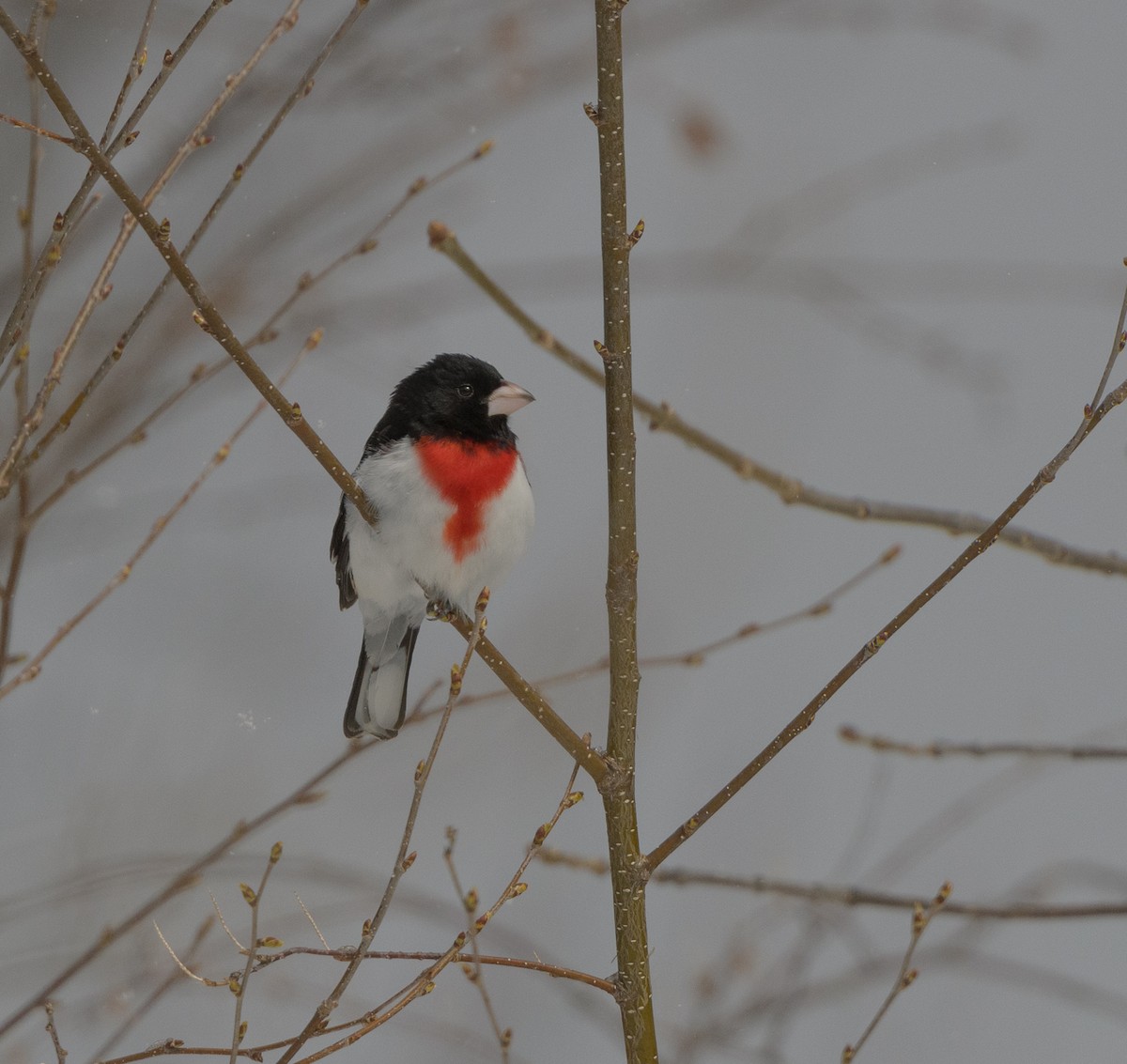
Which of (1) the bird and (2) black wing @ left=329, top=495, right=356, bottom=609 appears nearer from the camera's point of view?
(1) the bird

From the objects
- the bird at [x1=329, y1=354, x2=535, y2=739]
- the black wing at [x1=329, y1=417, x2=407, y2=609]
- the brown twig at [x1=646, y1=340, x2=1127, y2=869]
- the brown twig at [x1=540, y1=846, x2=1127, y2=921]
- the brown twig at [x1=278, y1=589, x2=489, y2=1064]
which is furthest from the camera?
the black wing at [x1=329, y1=417, x2=407, y2=609]

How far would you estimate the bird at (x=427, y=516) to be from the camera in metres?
3.22

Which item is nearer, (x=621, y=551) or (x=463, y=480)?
(x=621, y=551)

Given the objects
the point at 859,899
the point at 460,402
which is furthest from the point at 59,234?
the point at 859,899

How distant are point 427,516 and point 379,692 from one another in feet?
2.31

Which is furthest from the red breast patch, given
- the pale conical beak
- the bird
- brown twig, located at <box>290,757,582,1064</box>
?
brown twig, located at <box>290,757,582,1064</box>

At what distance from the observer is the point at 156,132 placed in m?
4.29

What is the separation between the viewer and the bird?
3.22 metres

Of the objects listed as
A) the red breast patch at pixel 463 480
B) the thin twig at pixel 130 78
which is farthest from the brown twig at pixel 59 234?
the red breast patch at pixel 463 480

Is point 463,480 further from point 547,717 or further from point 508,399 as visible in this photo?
point 547,717

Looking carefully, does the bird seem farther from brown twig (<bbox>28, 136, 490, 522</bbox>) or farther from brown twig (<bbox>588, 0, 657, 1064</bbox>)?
brown twig (<bbox>588, 0, 657, 1064</bbox>)

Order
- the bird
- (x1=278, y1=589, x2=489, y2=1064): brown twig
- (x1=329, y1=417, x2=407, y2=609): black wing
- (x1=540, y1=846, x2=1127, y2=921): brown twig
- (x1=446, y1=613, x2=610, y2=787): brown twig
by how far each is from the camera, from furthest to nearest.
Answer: (x1=329, y1=417, x2=407, y2=609): black wing < the bird < (x1=540, y1=846, x2=1127, y2=921): brown twig < (x1=446, y1=613, x2=610, y2=787): brown twig < (x1=278, y1=589, x2=489, y2=1064): brown twig

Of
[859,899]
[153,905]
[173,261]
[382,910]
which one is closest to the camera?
[382,910]

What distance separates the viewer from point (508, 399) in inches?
131
